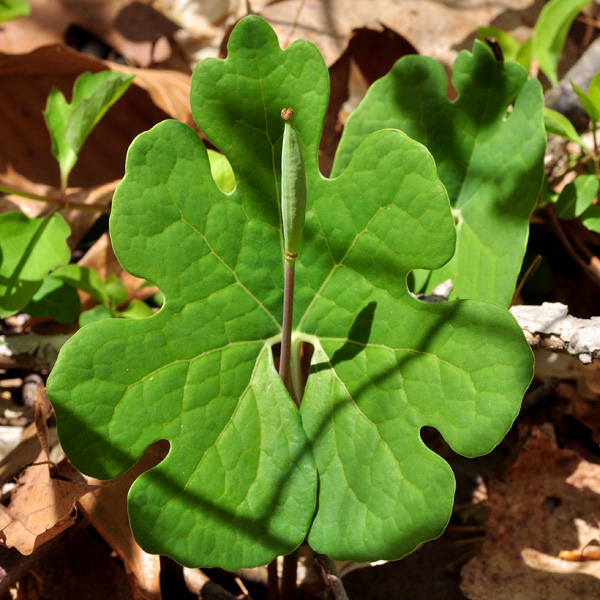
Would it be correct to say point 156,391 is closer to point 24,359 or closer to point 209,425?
point 209,425

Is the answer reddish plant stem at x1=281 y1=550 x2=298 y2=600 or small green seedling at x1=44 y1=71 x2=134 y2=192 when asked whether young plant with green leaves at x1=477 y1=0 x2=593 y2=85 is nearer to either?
small green seedling at x1=44 y1=71 x2=134 y2=192

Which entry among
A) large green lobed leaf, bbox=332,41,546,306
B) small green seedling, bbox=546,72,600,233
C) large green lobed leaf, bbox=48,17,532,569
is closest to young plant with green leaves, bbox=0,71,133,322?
large green lobed leaf, bbox=48,17,532,569

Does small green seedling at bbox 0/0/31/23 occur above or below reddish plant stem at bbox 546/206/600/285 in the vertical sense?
above

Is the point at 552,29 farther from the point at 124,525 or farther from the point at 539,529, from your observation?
the point at 124,525

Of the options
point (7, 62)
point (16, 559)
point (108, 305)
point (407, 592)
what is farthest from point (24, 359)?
point (407, 592)

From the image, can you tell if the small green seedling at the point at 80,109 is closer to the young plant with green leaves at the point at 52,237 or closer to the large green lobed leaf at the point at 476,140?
the young plant with green leaves at the point at 52,237

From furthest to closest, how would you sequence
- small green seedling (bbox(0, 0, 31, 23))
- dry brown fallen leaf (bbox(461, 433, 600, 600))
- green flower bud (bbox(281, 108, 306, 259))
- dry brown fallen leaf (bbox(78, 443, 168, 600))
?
1. small green seedling (bbox(0, 0, 31, 23))
2. dry brown fallen leaf (bbox(461, 433, 600, 600))
3. dry brown fallen leaf (bbox(78, 443, 168, 600))
4. green flower bud (bbox(281, 108, 306, 259))

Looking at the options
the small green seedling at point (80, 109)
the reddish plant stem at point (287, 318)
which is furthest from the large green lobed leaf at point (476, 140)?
the small green seedling at point (80, 109)

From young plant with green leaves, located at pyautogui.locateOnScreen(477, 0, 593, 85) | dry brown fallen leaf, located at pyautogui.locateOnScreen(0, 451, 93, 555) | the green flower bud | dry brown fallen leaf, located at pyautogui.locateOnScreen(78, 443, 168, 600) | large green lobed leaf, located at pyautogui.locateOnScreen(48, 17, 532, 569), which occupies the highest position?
the green flower bud
